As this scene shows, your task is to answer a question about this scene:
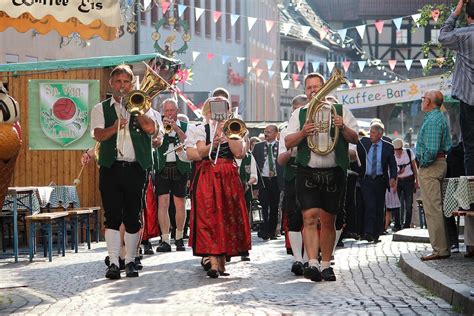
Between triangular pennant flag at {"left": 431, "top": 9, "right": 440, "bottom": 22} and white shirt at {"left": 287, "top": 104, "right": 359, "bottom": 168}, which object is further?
triangular pennant flag at {"left": 431, "top": 9, "right": 440, "bottom": 22}

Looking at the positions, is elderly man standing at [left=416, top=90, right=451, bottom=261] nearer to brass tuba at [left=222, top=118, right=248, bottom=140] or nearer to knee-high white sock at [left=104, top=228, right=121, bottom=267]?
brass tuba at [left=222, top=118, right=248, bottom=140]

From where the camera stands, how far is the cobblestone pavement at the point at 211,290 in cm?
1072

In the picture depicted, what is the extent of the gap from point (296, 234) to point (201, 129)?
139 centimetres

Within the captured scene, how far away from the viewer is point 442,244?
14922 mm

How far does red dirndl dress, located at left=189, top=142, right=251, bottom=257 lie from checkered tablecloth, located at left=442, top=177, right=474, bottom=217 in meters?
2.19

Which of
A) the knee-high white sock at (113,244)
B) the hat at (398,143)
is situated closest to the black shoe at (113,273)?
the knee-high white sock at (113,244)

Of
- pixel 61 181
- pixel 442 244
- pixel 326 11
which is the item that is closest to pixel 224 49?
pixel 326 11

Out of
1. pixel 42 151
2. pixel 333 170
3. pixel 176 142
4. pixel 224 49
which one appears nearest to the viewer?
pixel 333 170

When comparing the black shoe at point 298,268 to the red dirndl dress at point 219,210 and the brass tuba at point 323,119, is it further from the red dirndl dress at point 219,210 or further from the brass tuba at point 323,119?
the brass tuba at point 323,119

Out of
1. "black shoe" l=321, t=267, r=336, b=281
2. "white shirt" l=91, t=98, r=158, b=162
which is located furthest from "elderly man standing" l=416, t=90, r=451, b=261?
"white shirt" l=91, t=98, r=158, b=162

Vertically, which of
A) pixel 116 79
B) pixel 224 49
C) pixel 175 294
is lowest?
pixel 175 294

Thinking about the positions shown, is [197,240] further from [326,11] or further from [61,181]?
[326,11]

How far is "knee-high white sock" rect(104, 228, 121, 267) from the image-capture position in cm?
1380

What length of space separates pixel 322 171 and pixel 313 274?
919 millimetres
